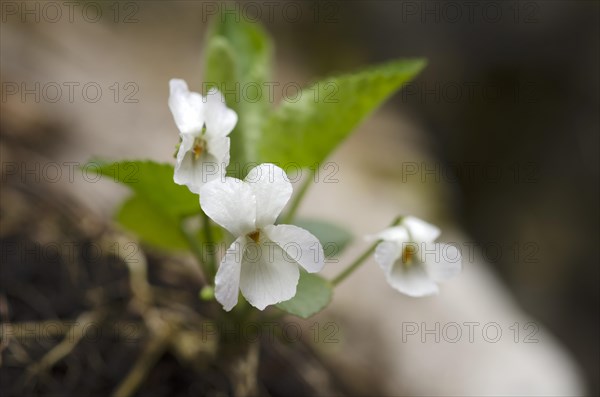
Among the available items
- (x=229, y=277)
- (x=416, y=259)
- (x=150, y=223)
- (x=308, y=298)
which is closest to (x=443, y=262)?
(x=416, y=259)

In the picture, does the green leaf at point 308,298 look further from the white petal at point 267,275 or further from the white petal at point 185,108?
the white petal at point 185,108

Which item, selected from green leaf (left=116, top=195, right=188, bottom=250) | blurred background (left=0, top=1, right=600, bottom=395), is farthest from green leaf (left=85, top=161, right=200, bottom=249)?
blurred background (left=0, top=1, right=600, bottom=395)

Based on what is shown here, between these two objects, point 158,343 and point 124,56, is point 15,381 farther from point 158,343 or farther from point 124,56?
point 124,56

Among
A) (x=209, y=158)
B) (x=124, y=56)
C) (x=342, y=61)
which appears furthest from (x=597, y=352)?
(x=209, y=158)

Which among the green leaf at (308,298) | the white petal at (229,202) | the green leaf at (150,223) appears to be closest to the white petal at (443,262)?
the green leaf at (308,298)

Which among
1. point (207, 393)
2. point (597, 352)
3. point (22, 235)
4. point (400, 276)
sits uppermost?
point (400, 276)

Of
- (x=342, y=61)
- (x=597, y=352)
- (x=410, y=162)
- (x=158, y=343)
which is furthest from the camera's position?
(x=342, y=61)
